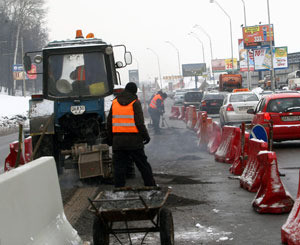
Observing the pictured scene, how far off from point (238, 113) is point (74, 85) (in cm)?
1489

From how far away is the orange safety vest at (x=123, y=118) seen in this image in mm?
8633

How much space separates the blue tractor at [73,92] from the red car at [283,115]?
5.62 m

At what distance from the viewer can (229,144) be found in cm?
1414

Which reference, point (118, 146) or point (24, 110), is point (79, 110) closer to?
point (118, 146)

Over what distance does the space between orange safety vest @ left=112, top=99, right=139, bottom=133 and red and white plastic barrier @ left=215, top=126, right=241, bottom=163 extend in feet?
17.1

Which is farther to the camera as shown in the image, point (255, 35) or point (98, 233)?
point (255, 35)

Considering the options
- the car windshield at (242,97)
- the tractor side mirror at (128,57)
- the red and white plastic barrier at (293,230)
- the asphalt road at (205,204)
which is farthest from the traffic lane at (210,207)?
the car windshield at (242,97)

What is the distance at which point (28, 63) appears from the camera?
12117mm

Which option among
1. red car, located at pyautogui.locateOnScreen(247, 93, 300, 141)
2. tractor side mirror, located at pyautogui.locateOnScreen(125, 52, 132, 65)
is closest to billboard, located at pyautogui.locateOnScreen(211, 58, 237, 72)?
red car, located at pyautogui.locateOnScreen(247, 93, 300, 141)

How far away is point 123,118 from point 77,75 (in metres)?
3.83

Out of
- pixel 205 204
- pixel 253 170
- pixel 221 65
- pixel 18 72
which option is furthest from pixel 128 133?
pixel 221 65

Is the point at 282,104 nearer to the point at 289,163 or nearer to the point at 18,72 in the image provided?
the point at 289,163

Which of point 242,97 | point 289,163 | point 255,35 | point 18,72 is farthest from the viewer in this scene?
point 18,72

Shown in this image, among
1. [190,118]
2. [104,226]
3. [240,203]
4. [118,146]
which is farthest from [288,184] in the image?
[190,118]
